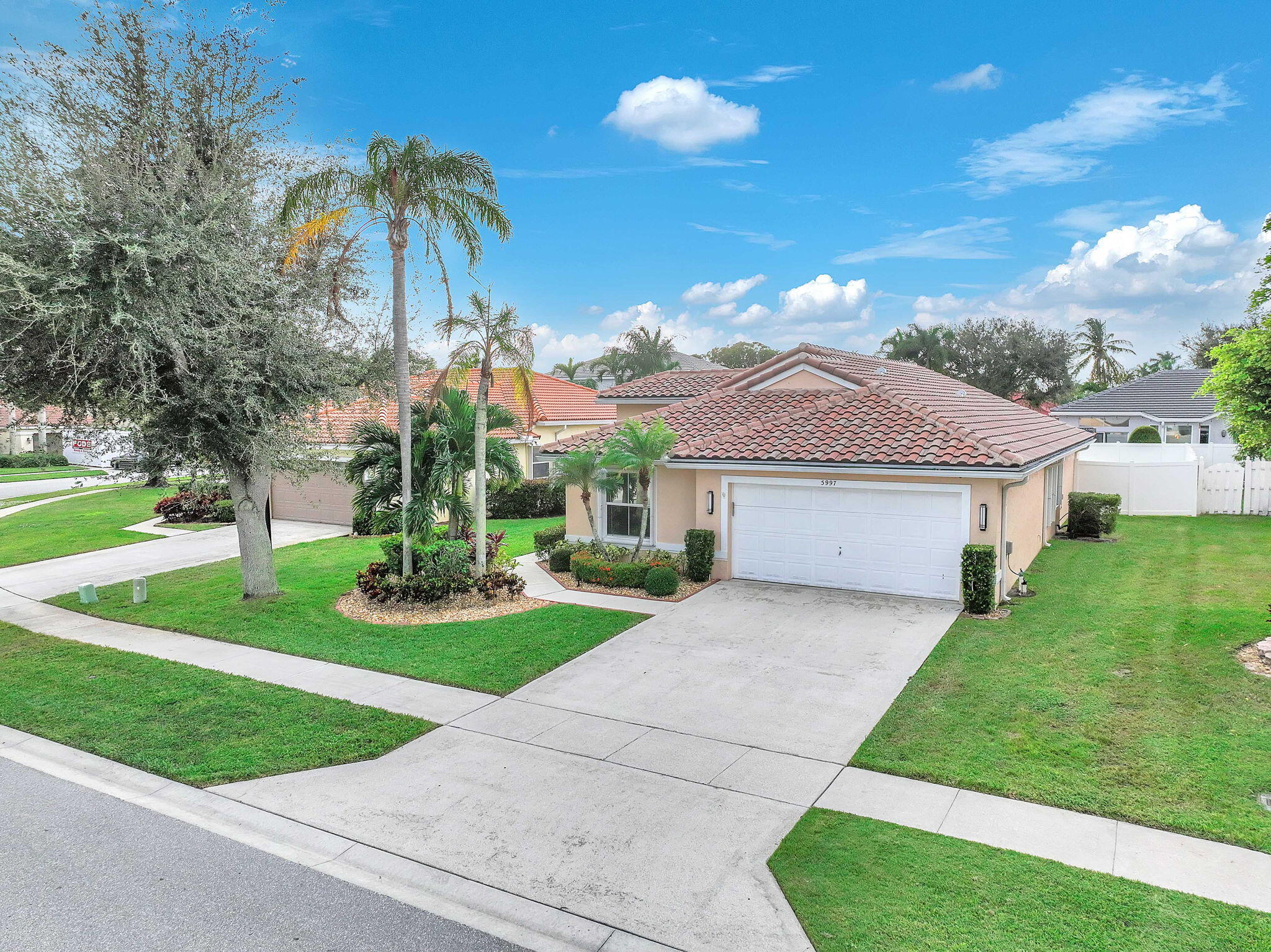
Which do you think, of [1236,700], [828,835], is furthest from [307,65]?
[1236,700]

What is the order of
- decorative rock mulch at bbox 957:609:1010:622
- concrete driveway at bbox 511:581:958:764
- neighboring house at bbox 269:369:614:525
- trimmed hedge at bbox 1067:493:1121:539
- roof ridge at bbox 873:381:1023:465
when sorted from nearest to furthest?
1. concrete driveway at bbox 511:581:958:764
2. decorative rock mulch at bbox 957:609:1010:622
3. roof ridge at bbox 873:381:1023:465
4. trimmed hedge at bbox 1067:493:1121:539
5. neighboring house at bbox 269:369:614:525

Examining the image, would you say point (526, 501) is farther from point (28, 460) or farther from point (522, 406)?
point (28, 460)

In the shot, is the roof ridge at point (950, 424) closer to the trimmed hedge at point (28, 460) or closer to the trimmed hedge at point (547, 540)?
the trimmed hedge at point (547, 540)

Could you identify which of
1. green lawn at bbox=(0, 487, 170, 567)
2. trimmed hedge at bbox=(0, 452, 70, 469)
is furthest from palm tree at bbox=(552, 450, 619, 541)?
trimmed hedge at bbox=(0, 452, 70, 469)

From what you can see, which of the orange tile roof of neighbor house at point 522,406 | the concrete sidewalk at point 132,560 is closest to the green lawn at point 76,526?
the concrete sidewalk at point 132,560

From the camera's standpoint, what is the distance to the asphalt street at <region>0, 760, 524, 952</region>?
507 centimetres

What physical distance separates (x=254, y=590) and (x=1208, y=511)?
84.9 ft

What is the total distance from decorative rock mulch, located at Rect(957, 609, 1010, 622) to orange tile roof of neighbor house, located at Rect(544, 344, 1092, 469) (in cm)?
245

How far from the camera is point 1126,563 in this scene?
16375 millimetres

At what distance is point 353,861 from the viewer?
19.7ft

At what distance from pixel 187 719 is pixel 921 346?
46.3 m

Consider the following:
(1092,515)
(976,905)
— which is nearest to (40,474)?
(1092,515)

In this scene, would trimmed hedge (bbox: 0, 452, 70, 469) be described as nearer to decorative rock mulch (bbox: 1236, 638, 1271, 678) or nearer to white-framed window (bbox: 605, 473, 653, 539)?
white-framed window (bbox: 605, 473, 653, 539)

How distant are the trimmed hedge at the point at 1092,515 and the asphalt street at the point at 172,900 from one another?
19.2m
